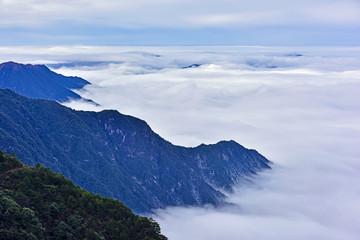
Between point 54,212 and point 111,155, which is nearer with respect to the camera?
point 54,212

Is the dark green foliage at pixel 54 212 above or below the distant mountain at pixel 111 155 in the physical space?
below

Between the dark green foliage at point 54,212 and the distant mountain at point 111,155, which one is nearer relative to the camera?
the dark green foliage at point 54,212

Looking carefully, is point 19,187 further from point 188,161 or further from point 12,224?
point 188,161

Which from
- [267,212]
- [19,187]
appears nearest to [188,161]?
[267,212]

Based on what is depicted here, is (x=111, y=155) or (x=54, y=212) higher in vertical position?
(x=111, y=155)
